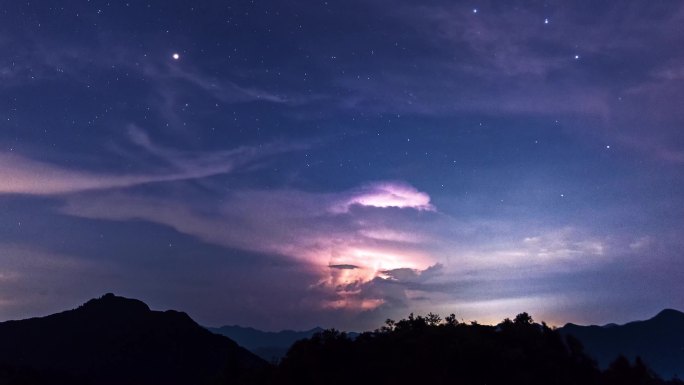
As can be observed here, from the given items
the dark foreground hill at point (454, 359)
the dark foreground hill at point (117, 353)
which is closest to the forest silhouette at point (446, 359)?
the dark foreground hill at point (454, 359)

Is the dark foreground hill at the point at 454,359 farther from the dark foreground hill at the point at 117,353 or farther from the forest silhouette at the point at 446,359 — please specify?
the dark foreground hill at the point at 117,353

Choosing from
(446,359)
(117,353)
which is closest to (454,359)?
(446,359)

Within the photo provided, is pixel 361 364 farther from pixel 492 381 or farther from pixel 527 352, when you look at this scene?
pixel 527 352

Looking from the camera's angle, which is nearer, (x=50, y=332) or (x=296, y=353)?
(x=296, y=353)

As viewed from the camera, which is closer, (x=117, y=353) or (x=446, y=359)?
(x=446, y=359)

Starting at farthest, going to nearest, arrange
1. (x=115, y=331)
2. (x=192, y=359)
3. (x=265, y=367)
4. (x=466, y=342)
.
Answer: (x=115, y=331) → (x=192, y=359) → (x=265, y=367) → (x=466, y=342)

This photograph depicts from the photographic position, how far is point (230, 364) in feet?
285

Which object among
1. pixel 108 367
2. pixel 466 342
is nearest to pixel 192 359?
pixel 108 367

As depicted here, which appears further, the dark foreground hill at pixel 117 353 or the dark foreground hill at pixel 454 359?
the dark foreground hill at pixel 117 353

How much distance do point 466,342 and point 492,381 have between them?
17.3 feet

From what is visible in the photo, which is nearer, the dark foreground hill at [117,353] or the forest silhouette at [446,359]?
the forest silhouette at [446,359]

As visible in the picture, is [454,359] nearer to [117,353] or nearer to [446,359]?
[446,359]

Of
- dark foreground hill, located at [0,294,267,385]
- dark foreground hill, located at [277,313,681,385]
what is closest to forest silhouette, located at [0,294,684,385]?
dark foreground hill, located at [277,313,681,385]

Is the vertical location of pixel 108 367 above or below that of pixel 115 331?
below
